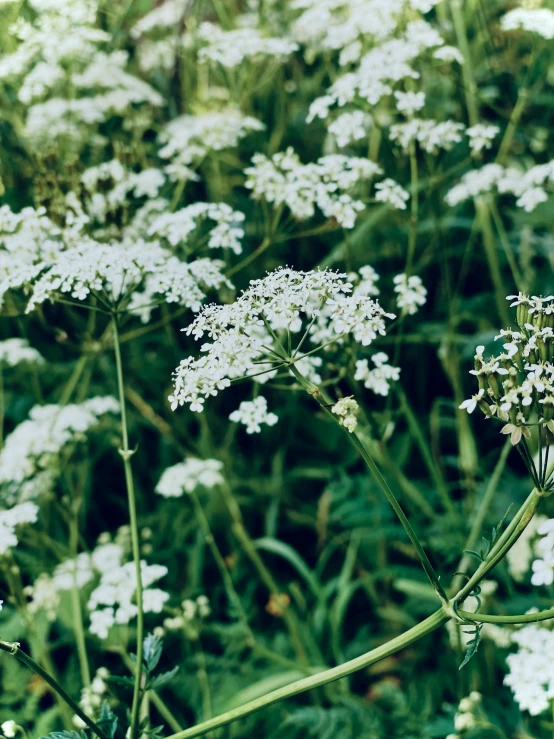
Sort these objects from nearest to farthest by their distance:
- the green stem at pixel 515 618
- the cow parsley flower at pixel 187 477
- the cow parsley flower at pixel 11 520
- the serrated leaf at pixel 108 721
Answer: the green stem at pixel 515 618 → the serrated leaf at pixel 108 721 → the cow parsley flower at pixel 11 520 → the cow parsley flower at pixel 187 477

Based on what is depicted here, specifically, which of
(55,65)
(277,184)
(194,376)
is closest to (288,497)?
(277,184)

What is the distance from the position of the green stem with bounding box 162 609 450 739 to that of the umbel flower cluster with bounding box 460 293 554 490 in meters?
0.45

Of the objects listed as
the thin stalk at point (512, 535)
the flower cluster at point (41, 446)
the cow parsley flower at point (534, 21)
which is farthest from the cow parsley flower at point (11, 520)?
the cow parsley flower at point (534, 21)

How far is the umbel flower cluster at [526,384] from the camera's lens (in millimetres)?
1697

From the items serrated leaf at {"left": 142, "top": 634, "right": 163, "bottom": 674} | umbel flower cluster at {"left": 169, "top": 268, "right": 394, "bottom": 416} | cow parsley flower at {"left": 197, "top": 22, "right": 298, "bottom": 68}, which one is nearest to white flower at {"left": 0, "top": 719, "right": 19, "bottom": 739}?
serrated leaf at {"left": 142, "top": 634, "right": 163, "bottom": 674}

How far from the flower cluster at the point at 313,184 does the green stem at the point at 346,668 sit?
171 centimetres

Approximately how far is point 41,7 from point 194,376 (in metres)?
3.48

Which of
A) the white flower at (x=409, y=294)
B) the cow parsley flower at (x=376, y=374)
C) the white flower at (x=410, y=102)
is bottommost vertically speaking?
the cow parsley flower at (x=376, y=374)

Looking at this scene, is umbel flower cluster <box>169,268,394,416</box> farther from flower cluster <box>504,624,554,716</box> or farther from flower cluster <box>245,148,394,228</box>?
flower cluster <box>504,624,554,716</box>

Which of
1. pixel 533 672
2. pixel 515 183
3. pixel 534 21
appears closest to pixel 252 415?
pixel 533 672

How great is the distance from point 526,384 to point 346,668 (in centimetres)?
84

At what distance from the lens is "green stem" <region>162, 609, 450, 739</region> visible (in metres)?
1.75

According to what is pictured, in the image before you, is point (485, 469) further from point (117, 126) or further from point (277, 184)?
point (117, 126)

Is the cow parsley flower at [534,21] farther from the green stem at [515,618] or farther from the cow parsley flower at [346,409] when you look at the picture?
the green stem at [515,618]
